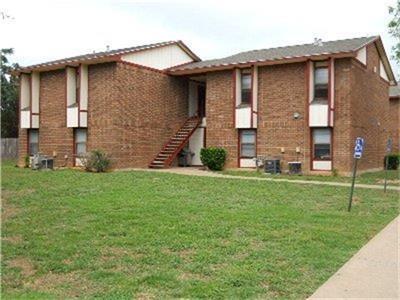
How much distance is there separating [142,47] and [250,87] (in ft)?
17.9

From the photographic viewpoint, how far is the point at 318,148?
68.3 feet

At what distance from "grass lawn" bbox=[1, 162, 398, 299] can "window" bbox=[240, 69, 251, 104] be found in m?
10.4

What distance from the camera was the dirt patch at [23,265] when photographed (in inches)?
231

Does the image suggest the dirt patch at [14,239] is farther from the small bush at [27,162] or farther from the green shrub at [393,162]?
the green shrub at [393,162]

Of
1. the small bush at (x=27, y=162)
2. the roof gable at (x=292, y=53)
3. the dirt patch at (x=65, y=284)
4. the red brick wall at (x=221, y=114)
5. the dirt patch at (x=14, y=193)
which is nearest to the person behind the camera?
the dirt patch at (x=65, y=284)

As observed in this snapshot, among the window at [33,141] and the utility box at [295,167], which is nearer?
the utility box at [295,167]

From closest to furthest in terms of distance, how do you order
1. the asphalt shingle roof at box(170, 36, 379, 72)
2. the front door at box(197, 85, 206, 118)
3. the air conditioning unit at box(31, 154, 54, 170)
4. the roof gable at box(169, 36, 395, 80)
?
1. the roof gable at box(169, 36, 395, 80)
2. the asphalt shingle roof at box(170, 36, 379, 72)
3. the air conditioning unit at box(31, 154, 54, 170)
4. the front door at box(197, 85, 206, 118)

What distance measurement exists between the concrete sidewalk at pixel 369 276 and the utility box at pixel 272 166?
42.5 ft

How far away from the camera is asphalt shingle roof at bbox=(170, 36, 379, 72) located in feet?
68.4

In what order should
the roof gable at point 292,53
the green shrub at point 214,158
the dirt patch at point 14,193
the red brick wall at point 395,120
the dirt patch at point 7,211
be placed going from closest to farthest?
the dirt patch at point 7,211 → the dirt patch at point 14,193 → the roof gable at point 292,53 → the green shrub at point 214,158 → the red brick wall at point 395,120

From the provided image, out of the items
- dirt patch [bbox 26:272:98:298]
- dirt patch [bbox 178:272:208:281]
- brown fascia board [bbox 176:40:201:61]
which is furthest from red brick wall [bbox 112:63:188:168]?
dirt patch [bbox 178:272:208:281]

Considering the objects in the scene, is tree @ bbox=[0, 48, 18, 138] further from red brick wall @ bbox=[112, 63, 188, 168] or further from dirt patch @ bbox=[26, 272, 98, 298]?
dirt patch @ bbox=[26, 272, 98, 298]

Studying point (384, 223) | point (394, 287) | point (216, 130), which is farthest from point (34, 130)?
point (394, 287)

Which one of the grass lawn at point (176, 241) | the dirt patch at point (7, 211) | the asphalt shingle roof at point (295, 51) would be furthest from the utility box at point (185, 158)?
the dirt patch at point (7, 211)
